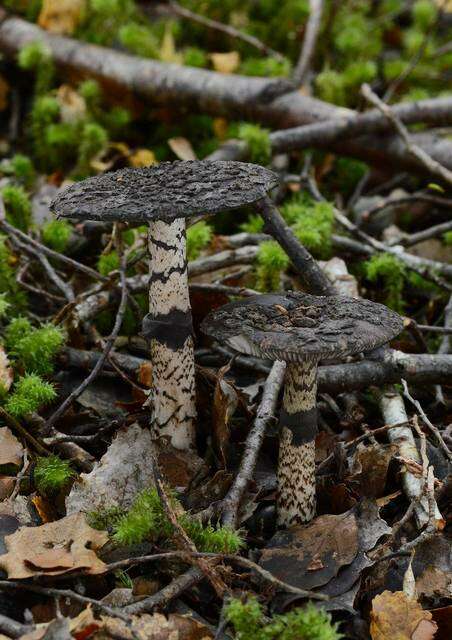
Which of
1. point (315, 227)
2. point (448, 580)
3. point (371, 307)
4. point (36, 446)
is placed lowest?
point (36, 446)

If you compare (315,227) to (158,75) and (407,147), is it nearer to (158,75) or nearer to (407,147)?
(407,147)

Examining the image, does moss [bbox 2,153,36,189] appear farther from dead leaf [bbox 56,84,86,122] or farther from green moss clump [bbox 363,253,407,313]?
green moss clump [bbox 363,253,407,313]

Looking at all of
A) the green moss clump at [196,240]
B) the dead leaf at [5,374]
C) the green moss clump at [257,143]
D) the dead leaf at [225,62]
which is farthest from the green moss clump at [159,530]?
the dead leaf at [225,62]

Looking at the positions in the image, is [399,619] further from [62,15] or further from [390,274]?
[62,15]

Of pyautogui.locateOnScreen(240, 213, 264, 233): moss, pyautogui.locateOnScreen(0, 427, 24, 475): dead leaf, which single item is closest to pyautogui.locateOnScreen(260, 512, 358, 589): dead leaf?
pyautogui.locateOnScreen(0, 427, 24, 475): dead leaf

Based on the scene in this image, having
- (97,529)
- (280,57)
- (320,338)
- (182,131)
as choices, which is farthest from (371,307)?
(280,57)

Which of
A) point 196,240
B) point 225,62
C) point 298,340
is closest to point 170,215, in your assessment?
point 298,340
